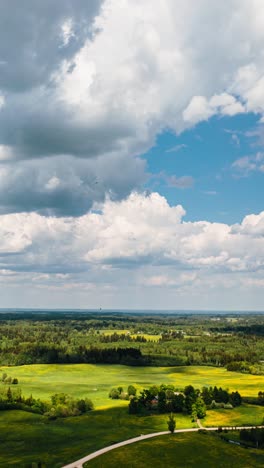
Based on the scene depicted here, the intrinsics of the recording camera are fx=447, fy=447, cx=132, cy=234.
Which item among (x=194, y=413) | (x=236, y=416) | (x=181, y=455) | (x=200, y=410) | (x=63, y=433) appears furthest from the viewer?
(x=236, y=416)

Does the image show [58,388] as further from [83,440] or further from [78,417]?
[83,440]

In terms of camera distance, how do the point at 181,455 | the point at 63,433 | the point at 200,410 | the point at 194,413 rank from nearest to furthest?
the point at 181,455
the point at 63,433
the point at 194,413
the point at 200,410

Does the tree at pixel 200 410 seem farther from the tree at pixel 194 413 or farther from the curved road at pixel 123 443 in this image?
the curved road at pixel 123 443

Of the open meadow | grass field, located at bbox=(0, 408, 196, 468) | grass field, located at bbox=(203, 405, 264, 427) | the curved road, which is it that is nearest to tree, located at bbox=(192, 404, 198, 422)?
the open meadow

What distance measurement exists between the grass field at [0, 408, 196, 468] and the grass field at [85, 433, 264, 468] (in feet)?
26.8

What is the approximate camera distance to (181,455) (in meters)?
101

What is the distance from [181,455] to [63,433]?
3969 centimetres

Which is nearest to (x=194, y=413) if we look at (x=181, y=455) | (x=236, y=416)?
(x=236, y=416)

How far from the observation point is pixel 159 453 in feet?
334

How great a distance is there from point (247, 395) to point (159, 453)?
289 feet

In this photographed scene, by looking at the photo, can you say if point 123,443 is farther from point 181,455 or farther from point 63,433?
point 63,433

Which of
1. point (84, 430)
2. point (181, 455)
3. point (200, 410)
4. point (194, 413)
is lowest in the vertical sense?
point (84, 430)

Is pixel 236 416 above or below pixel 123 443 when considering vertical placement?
below

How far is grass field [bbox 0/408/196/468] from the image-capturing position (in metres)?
102
